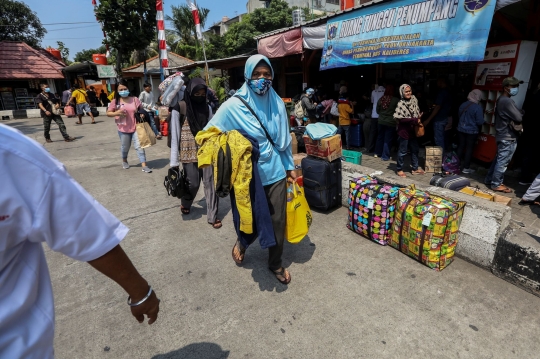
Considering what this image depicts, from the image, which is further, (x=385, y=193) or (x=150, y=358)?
(x=385, y=193)

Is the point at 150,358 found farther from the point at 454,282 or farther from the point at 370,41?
the point at 370,41

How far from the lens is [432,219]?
9.32 feet

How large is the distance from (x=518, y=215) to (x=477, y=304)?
2.20 metres

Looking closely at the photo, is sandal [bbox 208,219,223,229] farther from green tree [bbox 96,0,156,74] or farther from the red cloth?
green tree [bbox 96,0,156,74]

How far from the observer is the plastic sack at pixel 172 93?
165 inches

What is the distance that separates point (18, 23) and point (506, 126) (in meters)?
33.5

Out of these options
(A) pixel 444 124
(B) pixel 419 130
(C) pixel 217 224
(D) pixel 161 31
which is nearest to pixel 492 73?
(A) pixel 444 124

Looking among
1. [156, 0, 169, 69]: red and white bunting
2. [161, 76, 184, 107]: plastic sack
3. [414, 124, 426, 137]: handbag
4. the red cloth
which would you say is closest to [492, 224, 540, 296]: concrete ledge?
[414, 124, 426, 137]: handbag

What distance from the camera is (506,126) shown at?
4609mm

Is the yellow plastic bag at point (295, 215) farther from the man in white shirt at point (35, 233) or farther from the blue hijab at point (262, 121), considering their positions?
the man in white shirt at point (35, 233)

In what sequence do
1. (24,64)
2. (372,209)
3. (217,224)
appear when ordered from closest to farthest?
(372,209), (217,224), (24,64)

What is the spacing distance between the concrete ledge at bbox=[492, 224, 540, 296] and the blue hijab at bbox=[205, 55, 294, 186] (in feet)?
6.94

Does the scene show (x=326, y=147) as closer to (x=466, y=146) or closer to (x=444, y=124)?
(x=444, y=124)

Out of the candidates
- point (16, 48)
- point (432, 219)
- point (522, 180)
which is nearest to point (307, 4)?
point (16, 48)
